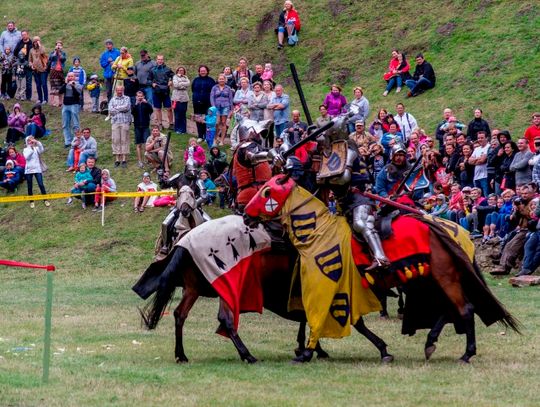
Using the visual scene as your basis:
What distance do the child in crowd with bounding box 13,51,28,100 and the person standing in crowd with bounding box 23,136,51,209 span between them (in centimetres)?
604

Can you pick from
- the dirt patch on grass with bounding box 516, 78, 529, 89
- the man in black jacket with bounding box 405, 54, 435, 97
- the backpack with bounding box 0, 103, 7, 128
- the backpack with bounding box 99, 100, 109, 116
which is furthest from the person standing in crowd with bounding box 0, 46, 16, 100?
the dirt patch on grass with bounding box 516, 78, 529, 89

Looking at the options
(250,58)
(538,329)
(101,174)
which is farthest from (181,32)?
(538,329)

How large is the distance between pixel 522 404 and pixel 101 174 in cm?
2027

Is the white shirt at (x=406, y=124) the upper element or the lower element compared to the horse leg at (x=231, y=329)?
upper

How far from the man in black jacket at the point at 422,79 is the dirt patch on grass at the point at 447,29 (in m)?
2.84

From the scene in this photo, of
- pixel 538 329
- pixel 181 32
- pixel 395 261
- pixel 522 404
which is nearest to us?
pixel 522 404

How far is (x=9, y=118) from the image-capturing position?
117ft

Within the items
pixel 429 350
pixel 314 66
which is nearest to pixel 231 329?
pixel 429 350

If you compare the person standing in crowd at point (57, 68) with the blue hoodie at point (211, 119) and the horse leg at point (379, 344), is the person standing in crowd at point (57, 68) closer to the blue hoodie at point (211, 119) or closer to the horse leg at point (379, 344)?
the blue hoodie at point (211, 119)

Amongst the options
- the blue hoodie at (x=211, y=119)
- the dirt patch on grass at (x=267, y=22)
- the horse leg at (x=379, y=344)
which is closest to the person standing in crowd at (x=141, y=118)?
the blue hoodie at (x=211, y=119)

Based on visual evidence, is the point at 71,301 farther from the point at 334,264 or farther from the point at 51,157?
the point at 51,157

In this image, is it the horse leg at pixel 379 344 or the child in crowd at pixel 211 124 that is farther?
the child in crowd at pixel 211 124

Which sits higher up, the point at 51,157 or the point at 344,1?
the point at 344,1

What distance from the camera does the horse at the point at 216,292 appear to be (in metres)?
14.7
